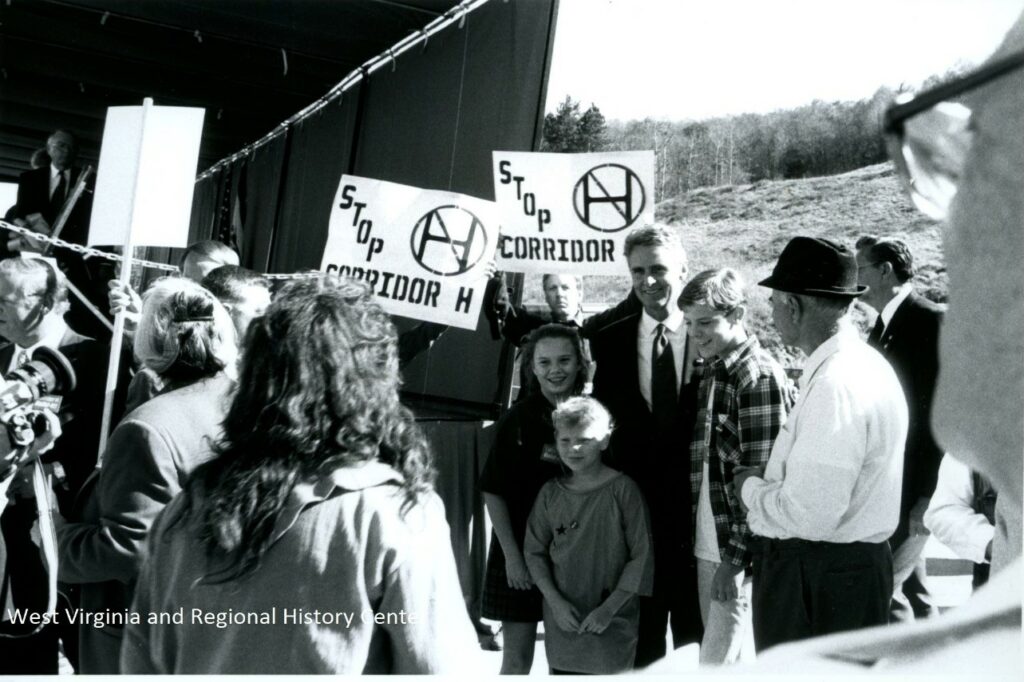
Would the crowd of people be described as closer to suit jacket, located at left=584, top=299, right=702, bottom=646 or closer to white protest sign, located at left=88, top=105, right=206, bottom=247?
suit jacket, located at left=584, top=299, right=702, bottom=646

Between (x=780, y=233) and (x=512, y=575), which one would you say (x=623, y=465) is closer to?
(x=512, y=575)

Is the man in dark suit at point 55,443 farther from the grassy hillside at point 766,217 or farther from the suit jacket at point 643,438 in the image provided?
the grassy hillside at point 766,217

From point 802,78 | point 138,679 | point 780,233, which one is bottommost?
point 138,679

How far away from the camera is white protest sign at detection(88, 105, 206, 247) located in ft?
11.9

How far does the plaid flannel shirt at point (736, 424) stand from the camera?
128 inches


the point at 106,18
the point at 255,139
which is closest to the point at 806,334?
the point at 106,18

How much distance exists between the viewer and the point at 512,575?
3541 millimetres

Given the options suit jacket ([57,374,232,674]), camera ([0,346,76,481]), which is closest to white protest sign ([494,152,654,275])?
camera ([0,346,76,481])

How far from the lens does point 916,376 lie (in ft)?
12.4

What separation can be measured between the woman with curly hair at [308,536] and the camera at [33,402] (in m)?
1.33

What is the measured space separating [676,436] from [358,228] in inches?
60.0

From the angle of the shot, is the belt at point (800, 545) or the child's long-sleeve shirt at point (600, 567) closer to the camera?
the belt at point (800, 545)

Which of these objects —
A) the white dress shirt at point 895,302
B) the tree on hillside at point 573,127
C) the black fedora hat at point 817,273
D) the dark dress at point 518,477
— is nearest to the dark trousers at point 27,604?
the dark dress at point 518,477

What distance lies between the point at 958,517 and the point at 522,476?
136cm
